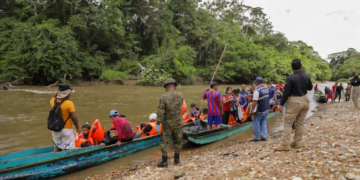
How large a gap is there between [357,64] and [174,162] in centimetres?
6454

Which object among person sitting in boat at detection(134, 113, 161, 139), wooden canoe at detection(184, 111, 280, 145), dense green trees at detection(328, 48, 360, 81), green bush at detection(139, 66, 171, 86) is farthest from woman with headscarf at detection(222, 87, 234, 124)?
dense green trees at detection(328, 48, 360, 81)

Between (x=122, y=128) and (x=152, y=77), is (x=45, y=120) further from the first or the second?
(x=152, y=77)

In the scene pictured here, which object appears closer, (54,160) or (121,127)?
(54,160)

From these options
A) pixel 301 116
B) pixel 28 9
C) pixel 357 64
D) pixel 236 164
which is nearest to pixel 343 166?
pixel 301 116

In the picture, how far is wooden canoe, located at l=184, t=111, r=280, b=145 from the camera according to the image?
668 cm

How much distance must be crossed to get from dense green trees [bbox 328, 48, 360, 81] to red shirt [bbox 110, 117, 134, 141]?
59398 millimetres

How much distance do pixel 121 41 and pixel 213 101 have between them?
2664 cm

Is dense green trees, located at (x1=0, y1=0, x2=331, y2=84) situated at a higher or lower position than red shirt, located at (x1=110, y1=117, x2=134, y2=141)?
higher

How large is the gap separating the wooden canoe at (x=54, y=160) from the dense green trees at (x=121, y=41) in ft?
63.5

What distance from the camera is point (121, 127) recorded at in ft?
20.4

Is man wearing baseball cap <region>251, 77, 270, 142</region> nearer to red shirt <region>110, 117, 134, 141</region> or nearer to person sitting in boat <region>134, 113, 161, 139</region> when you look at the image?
person sitting in boat <region>134, 113, 161, 139</region>

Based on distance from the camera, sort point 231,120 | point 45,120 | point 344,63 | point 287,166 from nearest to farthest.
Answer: point 287,166
point 231,120
point 45,120
point 344,63

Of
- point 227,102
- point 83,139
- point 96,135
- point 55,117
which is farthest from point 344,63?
point 55,117

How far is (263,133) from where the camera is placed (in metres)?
6.65
